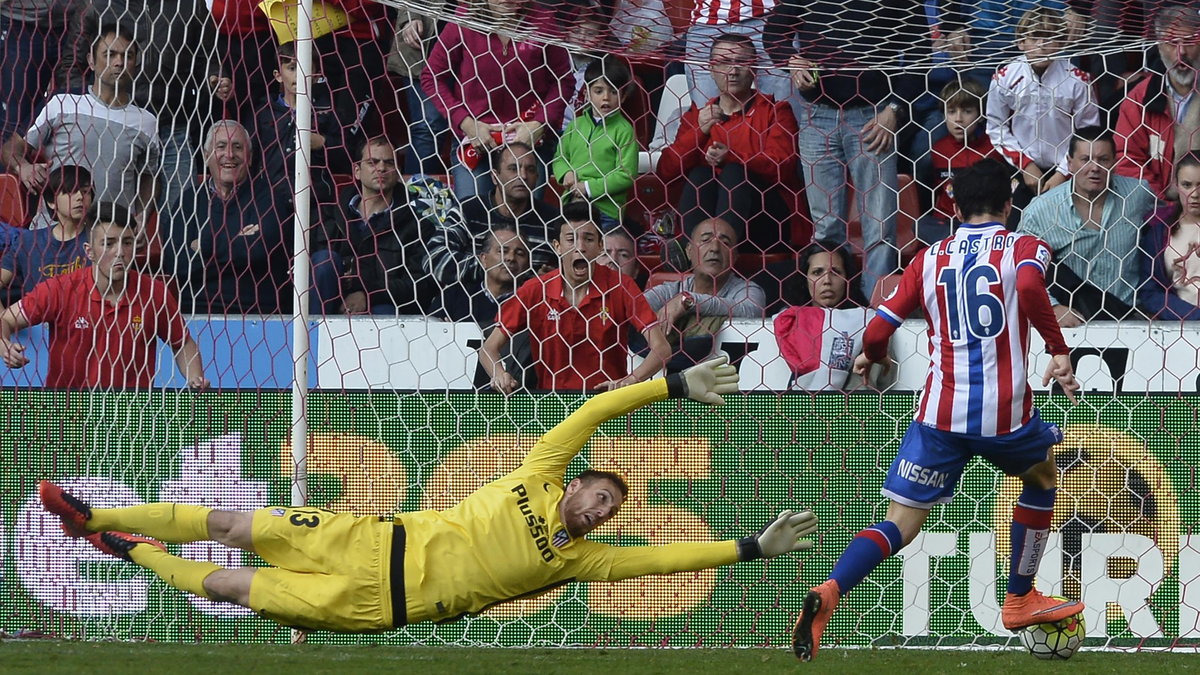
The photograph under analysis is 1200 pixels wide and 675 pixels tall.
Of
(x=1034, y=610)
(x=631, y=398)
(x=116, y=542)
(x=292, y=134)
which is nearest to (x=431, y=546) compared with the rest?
(x=631, y=398)

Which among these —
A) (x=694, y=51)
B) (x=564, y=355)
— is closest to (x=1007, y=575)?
(x=564, y=355)

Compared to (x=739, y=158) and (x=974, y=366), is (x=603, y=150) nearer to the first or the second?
(x=739, y=158)

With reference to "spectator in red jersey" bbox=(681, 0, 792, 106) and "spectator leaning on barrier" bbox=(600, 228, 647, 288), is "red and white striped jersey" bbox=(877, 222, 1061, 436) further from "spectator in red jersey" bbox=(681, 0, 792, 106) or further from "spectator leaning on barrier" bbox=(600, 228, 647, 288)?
"spectator leaning on barrier" bbox=(600, 228, 647, 288)

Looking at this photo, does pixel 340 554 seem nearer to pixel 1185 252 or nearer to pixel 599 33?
pixel 599 33

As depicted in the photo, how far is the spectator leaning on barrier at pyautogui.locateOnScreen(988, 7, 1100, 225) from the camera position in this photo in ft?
22.5

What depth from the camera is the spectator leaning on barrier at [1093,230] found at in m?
6.39

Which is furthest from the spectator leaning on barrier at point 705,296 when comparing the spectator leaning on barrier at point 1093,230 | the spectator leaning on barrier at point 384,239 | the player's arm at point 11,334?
the player's arm at point 11,334

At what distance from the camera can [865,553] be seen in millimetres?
4816

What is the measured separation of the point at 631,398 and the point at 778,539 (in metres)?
0.69

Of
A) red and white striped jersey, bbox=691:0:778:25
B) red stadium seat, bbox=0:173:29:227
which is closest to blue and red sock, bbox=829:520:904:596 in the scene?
red and white striped jersey, bbox=691:0:778:25

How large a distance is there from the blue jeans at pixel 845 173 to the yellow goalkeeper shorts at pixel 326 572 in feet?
9.04

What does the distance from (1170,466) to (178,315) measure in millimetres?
4061

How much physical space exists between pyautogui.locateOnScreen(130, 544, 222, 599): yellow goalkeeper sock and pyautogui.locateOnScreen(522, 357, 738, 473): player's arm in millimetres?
1206

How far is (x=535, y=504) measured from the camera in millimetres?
5004
